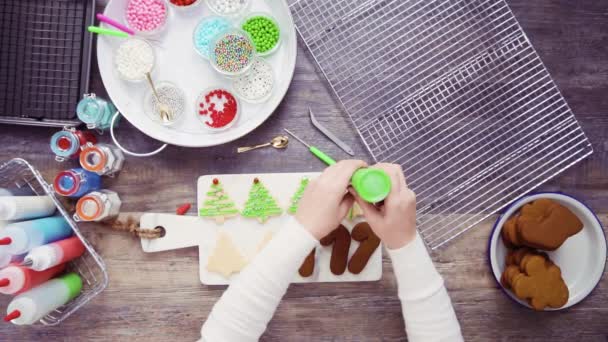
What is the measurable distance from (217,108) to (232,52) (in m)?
0.14

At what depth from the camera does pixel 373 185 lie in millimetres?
893

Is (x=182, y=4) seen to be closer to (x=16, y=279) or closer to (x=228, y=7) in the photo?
(x=228, y=7)

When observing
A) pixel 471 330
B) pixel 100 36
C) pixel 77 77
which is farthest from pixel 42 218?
pixel 471 330

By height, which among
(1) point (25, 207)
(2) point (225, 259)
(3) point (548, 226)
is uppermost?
(1) point (25, 207)

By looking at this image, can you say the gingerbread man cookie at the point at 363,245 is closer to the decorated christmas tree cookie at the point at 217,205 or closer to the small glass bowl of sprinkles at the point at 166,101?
the decorated christmas tree cookie at the point at 217,205

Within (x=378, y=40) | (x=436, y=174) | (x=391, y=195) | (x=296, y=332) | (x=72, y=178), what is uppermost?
(x=72, y=178)

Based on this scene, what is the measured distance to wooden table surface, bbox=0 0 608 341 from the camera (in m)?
1.22

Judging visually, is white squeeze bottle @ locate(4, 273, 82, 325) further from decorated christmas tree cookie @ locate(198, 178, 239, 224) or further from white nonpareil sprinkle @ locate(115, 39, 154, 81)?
white nonpareil sprinkle @ locate(115, 39, 154, 81)

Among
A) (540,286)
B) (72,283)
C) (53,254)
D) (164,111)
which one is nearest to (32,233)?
(53,254)

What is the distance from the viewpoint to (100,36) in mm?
1134

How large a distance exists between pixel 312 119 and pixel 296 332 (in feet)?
1.78

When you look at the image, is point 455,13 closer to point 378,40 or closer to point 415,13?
point 415,13

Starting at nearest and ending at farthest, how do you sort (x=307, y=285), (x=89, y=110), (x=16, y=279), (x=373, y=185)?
(x=373, y=185), (x=16, y=279), (x=89, y=110), (x=307, y=285)

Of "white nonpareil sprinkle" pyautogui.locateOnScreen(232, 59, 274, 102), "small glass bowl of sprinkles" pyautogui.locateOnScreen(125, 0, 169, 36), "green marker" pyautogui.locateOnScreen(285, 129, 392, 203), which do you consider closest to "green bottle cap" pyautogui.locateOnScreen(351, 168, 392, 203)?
"green marker" pyautogui.locateOnScreen(285, 129, 392, 203)
